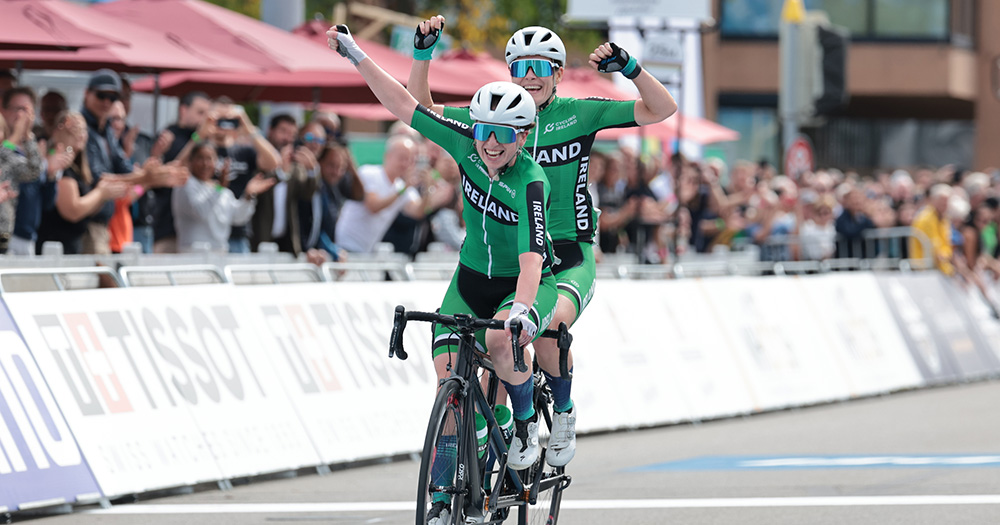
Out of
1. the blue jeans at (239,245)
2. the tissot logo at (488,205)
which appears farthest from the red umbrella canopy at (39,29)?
the tissot logo at (488,205)

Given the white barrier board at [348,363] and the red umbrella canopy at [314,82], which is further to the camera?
the red umbrella canopy at [314,82]

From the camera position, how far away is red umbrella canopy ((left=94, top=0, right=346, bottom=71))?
14000mm

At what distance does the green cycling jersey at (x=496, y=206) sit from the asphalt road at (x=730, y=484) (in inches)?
80.1

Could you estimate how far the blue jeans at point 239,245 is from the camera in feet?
43.1

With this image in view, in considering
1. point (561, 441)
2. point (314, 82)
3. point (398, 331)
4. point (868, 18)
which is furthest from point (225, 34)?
point (868, 18)

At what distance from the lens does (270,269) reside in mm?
10992

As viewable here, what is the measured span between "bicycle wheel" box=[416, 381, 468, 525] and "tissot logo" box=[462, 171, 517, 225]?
0.80 meters

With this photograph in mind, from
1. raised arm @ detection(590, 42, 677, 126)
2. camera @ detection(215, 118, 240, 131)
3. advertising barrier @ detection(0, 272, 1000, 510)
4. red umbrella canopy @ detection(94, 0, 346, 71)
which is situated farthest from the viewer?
red umbrella canopy @ detection(94, 0, 346, 71)

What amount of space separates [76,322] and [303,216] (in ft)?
14.0

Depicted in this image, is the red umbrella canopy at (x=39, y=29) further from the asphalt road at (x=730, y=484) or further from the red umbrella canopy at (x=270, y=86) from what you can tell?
the asphalt road at (x=730, y=484)

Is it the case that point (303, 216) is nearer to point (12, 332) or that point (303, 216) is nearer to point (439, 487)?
point (12, 332)

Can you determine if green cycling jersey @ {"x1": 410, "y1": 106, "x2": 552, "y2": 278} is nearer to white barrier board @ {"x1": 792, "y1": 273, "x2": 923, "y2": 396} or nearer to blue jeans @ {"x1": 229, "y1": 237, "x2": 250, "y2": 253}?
blue jeans @ {"x1": 229, "y1": 237, "x2": 250, "y2": 253}

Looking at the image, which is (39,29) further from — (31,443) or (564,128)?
(564,128)

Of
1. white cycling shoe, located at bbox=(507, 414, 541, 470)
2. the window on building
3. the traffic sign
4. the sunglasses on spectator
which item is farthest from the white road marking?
the window on building
